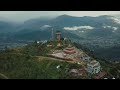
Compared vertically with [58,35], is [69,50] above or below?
below

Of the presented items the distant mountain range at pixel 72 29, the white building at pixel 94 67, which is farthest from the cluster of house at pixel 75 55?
the distant mountain range at pixel 72 29

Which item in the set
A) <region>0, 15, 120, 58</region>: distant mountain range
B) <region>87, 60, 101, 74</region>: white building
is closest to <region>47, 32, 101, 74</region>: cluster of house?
<region>87, 60, 101, 74</region>: white building

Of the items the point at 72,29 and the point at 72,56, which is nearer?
the point at 72,56

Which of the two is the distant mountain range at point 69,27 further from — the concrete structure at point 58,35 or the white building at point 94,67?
the white building at point 94,67

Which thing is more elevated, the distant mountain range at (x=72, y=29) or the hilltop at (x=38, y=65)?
the distant mountain range at (x=72, y=29)

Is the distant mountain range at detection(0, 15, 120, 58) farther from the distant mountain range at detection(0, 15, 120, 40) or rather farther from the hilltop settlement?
the hilltop settlement

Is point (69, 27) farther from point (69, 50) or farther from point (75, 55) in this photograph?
point (75, 55)

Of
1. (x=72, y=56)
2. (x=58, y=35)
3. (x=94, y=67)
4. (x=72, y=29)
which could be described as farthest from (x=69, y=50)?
(x=94, y=67)
